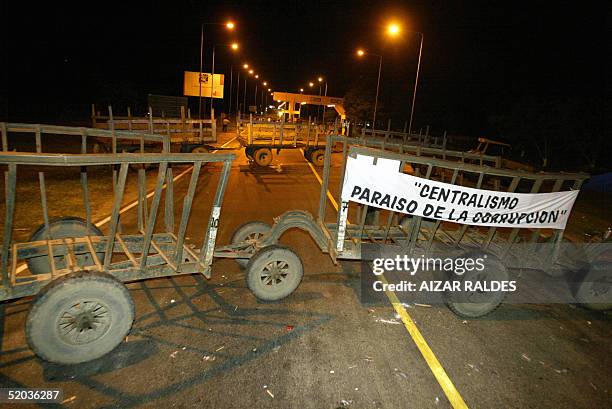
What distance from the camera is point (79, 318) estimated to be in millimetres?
3768

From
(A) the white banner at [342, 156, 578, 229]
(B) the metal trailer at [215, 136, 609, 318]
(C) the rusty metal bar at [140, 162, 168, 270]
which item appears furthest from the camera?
(B) the metal trailer at [215, 136, 609, 318]

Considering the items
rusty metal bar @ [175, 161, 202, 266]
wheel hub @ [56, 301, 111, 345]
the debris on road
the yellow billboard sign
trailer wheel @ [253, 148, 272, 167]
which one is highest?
the yellow billboard sign

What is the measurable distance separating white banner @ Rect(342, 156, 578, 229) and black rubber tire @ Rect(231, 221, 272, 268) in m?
1.84

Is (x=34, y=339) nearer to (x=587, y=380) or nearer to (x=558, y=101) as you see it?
(x=587, y=380)

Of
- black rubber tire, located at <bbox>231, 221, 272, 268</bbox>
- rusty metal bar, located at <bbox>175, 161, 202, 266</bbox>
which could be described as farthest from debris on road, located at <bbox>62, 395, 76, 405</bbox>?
black rubber tire, located at <bbox>231, 221, 272, 268</bbox>

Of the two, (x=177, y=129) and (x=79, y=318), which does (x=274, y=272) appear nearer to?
(x=79, y=318)

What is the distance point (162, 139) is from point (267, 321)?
3.40 m

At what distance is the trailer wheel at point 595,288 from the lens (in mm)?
5523

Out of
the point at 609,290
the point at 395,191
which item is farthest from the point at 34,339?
the point at 609,290

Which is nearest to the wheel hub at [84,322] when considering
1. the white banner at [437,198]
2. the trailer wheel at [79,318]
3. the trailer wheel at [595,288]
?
the trailer wheel at [79,318]

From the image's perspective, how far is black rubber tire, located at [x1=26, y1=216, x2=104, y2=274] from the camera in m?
5.04

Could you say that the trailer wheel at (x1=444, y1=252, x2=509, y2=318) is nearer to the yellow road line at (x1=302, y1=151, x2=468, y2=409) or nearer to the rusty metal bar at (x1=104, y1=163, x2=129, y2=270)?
the yellow road line at (x1=302, y1=151, x2=468, y2=409)

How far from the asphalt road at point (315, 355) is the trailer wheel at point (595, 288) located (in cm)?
17

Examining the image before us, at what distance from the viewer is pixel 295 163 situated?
2044cm
